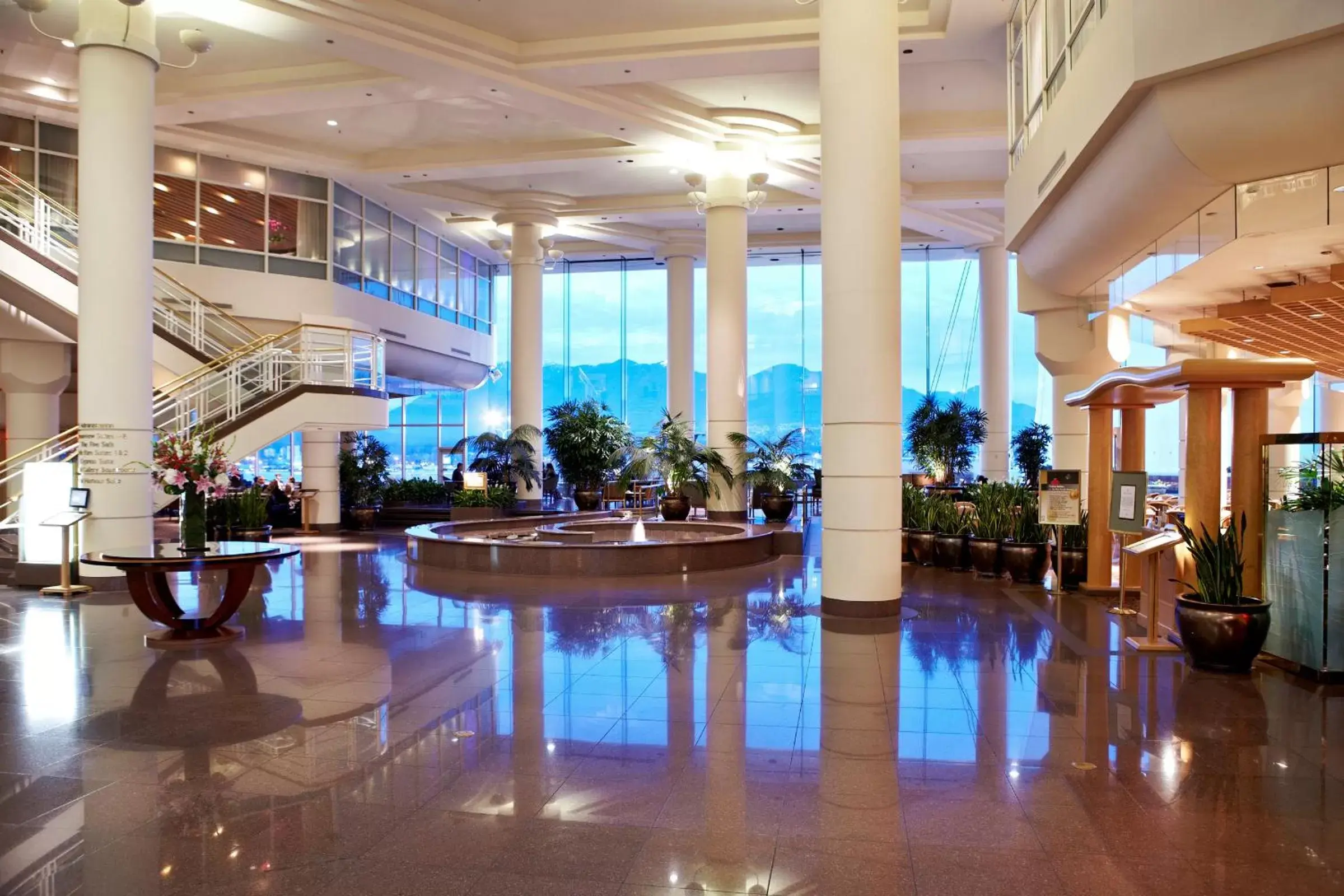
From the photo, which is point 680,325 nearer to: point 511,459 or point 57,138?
point 511,459

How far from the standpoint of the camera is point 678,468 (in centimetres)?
1730

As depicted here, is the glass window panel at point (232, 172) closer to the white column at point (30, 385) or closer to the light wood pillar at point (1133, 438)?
the white column at point (30, 385)

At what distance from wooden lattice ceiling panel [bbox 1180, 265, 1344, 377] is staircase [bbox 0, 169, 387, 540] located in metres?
12.7

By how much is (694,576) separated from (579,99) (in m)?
7.94

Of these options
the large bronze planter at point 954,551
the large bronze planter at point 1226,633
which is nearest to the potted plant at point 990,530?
the large bronze planter at point 954,551

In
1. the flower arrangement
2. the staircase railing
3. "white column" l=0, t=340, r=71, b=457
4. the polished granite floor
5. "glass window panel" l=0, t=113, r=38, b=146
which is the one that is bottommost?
the polished granite floor

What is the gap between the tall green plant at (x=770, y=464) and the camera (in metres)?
17.6

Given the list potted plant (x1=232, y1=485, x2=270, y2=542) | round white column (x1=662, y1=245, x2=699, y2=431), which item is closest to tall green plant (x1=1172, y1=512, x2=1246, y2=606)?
potted plant (x1=232, y1=485, x2=270, y2=542)

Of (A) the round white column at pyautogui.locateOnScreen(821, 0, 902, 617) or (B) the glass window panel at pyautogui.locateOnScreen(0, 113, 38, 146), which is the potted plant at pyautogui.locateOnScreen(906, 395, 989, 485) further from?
(B) the glass window panel at pyautogui.locateOnScreen(0, 113, 38, 146)

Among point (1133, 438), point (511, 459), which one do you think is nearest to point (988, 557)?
point (1133, 438)

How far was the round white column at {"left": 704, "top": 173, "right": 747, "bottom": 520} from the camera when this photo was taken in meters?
Answer: 18.2

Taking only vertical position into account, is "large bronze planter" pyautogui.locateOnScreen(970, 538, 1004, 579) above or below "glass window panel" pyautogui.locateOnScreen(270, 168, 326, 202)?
below

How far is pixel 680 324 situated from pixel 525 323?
17.0 ft

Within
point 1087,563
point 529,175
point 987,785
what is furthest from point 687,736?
point 529,175
